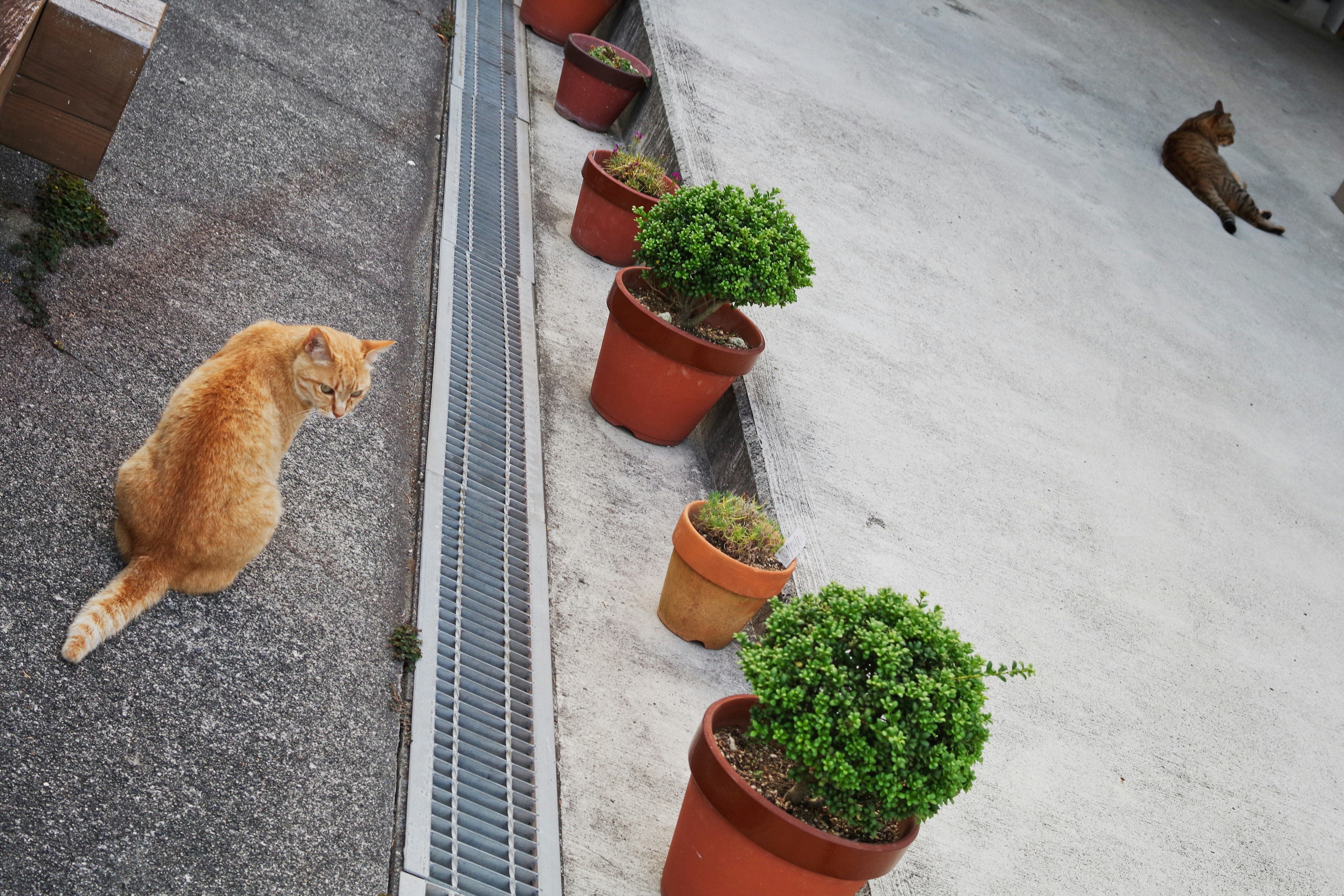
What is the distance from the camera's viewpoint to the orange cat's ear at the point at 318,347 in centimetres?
257

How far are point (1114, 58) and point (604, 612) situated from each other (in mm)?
9229

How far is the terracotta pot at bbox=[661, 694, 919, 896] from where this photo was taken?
2271mm

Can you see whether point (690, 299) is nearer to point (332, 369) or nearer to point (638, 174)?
point (638, 174)

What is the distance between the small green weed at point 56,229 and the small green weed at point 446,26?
354 centimetres

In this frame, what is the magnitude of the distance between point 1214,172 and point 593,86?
501cm

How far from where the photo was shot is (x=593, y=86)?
20.8 ft

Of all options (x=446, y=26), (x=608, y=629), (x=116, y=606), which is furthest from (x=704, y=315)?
(x=446, y=26)

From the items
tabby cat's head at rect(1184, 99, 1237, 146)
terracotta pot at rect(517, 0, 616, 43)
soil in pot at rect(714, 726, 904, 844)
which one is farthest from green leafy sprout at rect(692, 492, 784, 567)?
tabby cat's head at rect(1184, 99, 1237, 146)

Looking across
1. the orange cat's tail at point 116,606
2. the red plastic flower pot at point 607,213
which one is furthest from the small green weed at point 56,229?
the red plastic flower pot at point 607,213

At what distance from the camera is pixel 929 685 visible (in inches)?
87.4

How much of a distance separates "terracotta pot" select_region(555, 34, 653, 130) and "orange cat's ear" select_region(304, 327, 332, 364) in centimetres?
413

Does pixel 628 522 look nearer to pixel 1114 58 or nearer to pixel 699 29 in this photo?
pixel 699 29

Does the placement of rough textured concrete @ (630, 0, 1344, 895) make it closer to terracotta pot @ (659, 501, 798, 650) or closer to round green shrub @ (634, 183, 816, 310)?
terracotta pot @ (659, 501, 798, 650)

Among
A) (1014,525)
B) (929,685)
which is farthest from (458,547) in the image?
(1014,525)
